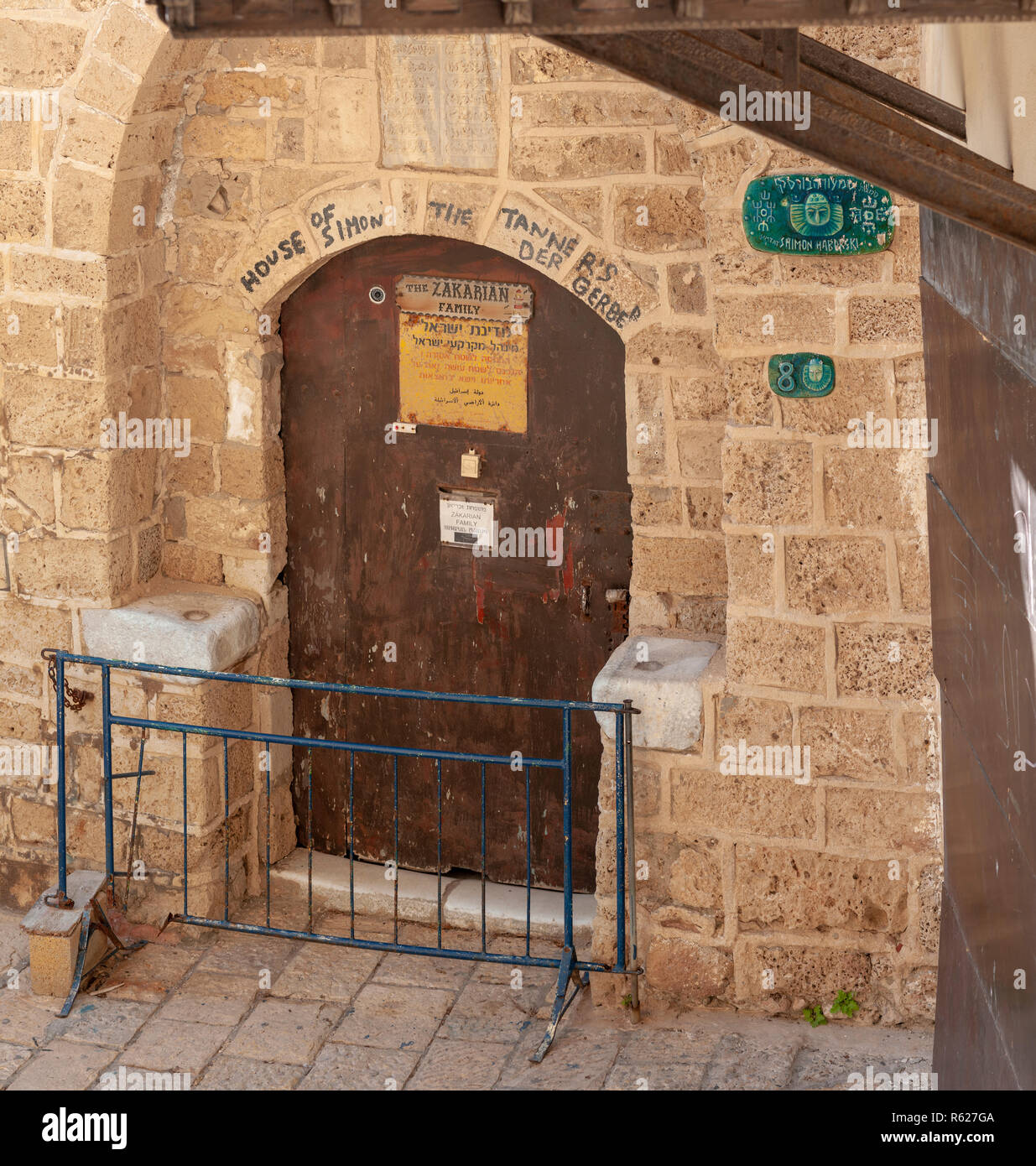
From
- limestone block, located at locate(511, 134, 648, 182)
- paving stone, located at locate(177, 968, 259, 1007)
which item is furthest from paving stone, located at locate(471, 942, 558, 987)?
limestone block, located at locate(511, 134, 648, 182)

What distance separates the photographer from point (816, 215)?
4.85 meters

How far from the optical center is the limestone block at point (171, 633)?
5957mm

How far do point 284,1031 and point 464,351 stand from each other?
2414mm

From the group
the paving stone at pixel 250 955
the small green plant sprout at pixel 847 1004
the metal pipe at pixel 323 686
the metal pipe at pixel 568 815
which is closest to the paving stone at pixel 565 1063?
the metal pipe at pixel 568 815

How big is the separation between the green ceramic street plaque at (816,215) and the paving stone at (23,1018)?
3450 millimetres

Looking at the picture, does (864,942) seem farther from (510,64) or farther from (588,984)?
(510,64)

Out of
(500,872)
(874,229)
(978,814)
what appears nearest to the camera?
(978,814)

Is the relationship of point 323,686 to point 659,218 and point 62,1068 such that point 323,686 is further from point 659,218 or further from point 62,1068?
point 659,218

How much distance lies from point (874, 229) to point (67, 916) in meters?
3.50

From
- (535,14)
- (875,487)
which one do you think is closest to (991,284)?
(535,14)

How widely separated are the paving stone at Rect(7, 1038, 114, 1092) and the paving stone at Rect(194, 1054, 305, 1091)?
0.36 meters

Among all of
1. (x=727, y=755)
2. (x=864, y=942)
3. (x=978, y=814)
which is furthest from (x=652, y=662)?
(x=978, y=814)

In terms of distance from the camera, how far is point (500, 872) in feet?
21.0

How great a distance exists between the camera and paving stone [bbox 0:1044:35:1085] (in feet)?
17.5
